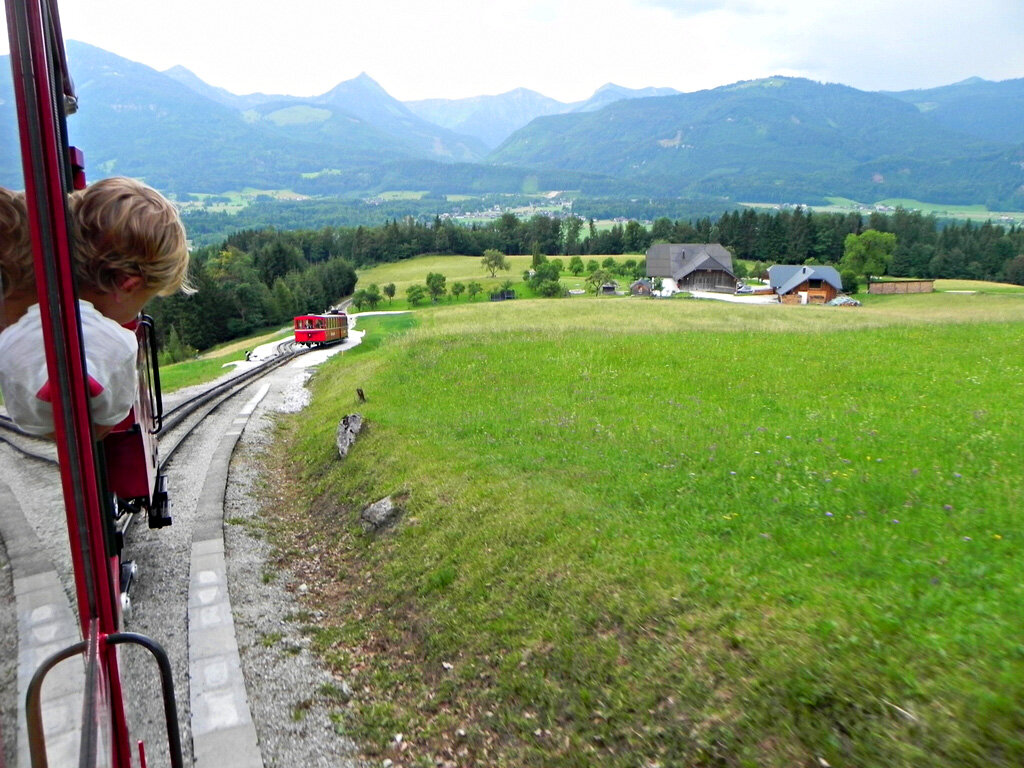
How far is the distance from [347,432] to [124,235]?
A: 13.4 m

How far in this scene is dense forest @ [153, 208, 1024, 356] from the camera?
7512cm

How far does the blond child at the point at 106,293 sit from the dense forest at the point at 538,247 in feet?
219

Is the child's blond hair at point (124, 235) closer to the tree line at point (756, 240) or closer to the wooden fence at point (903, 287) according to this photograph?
the wooden fence at point (903, 287)

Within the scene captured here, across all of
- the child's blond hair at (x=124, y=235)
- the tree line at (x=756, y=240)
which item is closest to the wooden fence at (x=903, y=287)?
the tree line at (x=756, y=240)

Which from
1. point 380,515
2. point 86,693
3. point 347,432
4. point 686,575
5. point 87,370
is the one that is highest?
point 87,370

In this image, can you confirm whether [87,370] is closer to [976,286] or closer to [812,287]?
[812,287]

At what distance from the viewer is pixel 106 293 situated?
2.21 meters

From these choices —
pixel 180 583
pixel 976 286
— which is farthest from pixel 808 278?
pixel 180 583

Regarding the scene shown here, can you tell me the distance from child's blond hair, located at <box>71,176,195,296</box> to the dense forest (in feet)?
219

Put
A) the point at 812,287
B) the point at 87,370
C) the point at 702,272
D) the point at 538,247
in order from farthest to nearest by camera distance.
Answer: the point at 538,247
the point at 702,272
the point at 812,287
the point at 87,370

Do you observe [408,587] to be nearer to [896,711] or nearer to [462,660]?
[462,660]

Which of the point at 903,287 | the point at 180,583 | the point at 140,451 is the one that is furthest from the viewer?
the point at 903,287

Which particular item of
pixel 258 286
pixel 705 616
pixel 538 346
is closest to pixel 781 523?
pixel 705 616

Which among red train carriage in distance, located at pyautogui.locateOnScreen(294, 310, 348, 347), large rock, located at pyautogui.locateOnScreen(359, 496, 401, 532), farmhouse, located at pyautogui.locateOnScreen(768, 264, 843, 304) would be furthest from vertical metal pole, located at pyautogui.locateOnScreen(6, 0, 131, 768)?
farmhouse, located at pyautogui.locateOnScreen(768, 264, 843, 304)
